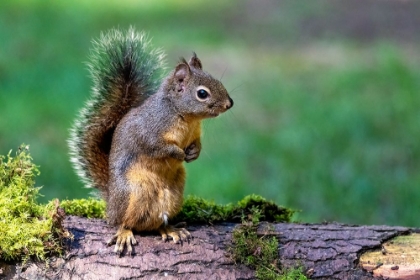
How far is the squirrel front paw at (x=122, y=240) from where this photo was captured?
2.40 m

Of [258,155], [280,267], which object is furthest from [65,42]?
[280,267]

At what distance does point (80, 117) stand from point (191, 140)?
1.84ft

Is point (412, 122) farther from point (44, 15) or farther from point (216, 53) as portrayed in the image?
point (44, 15)

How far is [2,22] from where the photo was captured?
7.95 meters

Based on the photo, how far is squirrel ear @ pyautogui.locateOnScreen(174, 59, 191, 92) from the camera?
278cm

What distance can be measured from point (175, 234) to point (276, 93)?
4.24m

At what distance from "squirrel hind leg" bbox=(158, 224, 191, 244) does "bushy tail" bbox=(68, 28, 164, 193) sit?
0.39 metres

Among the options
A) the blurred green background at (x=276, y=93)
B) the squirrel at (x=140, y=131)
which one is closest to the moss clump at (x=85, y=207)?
the squirrel at (x=140, y=131)

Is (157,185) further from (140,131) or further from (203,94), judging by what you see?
(203,94)

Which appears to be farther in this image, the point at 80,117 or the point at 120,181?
the point at 80,117

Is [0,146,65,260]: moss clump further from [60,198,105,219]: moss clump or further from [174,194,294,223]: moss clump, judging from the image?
[174,194,294,223]: moss clump

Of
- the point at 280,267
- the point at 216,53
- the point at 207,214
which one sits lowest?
the point at 280,267

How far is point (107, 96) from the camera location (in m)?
2.88

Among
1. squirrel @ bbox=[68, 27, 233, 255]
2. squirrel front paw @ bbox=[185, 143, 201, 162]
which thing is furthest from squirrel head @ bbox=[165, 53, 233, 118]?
squirrel front paw @ bbox=[185, 143, 201, 162]
